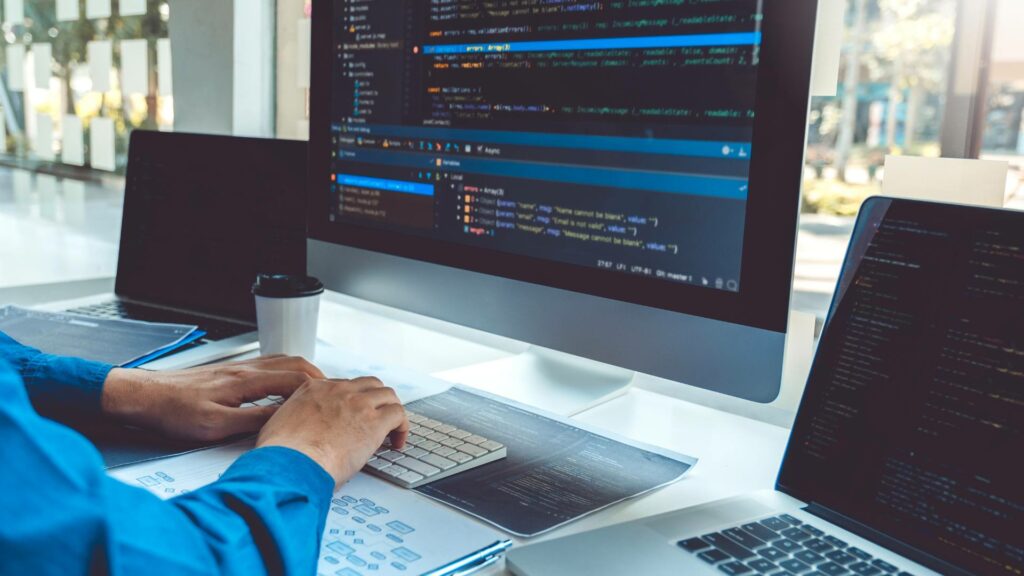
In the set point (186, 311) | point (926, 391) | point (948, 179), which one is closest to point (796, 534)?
point (926, 391)

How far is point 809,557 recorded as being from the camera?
0.61 m

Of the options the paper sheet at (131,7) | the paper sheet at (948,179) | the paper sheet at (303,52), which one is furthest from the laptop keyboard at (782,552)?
the paper sheet at (131,7)

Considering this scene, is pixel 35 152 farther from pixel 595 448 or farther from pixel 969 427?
pixel 969 427

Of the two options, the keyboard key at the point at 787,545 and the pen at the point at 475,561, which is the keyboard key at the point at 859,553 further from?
the pen at the point at 475,561

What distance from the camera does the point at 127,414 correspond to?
0.87 m

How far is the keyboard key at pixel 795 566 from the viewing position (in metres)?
0.59

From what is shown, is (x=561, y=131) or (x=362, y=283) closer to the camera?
(x=561, y=131)

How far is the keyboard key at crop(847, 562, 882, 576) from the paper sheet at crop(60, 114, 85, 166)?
1918 mm

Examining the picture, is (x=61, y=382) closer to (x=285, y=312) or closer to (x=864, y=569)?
(x=285, y=312)

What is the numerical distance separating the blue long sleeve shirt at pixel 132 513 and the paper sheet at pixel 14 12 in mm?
1736

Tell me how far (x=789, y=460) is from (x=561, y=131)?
41cm

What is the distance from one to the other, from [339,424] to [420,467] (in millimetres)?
90

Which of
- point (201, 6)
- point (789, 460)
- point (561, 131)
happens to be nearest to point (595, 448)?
point (789, 460)

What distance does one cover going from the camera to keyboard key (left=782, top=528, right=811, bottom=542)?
0.65 meters
